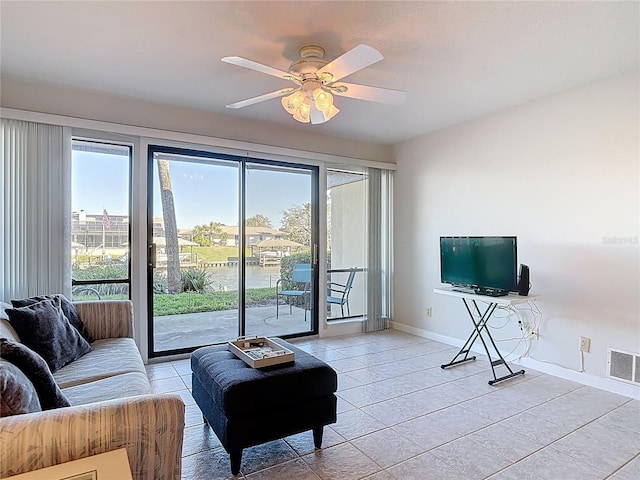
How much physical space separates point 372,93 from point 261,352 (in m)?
1.84

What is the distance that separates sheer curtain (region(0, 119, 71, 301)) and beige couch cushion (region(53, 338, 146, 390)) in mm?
891

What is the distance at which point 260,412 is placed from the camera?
197cm

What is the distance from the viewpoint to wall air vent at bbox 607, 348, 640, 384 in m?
2.87

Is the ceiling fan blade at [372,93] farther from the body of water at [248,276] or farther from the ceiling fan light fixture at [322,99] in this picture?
the body of water at [248,276]

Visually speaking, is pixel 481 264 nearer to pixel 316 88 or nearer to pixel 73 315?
pixel 316 88

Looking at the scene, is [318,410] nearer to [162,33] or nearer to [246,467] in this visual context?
[246,467]

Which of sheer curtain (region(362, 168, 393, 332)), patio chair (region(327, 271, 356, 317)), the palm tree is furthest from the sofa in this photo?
sheer curtain (region(362, 168, 393, 332))

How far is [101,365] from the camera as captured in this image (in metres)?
2.28

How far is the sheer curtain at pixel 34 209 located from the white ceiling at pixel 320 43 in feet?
1.72

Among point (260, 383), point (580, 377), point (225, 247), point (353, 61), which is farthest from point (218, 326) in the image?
point (580, 377)

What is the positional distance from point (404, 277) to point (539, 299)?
1.83m

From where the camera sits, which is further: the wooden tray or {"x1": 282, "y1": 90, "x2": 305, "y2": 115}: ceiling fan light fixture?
{"x1": 282, "y1": 90, "x2": 305, "y2": 115}: ceiling fan light fixture

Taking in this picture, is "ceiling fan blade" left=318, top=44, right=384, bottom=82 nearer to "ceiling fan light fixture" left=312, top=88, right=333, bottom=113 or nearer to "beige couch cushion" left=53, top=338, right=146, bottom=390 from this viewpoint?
"ceiling fan light fixture" left=312, top=88, right=333, bottom=113

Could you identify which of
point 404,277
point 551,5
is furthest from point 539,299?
point 551,5
